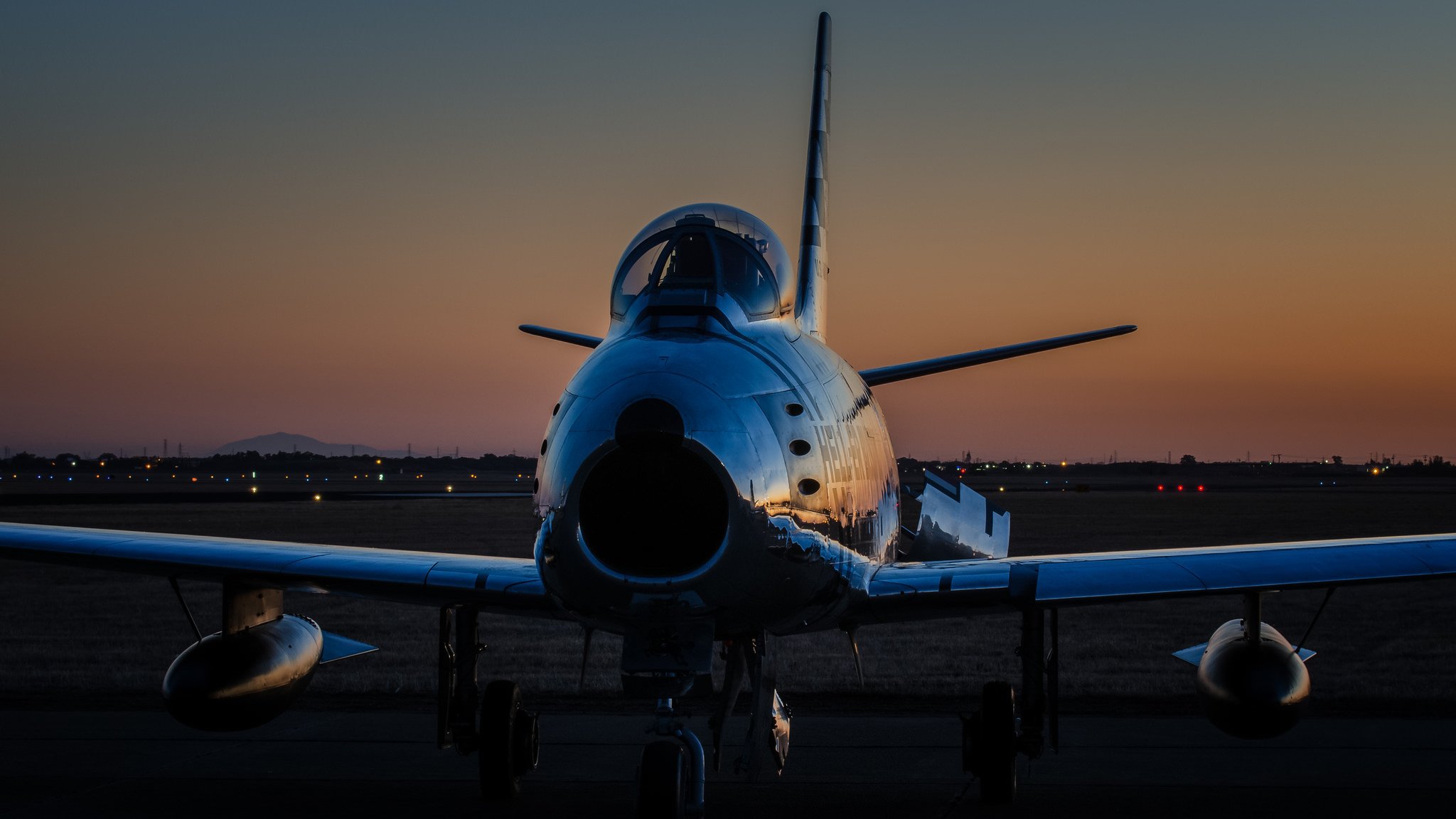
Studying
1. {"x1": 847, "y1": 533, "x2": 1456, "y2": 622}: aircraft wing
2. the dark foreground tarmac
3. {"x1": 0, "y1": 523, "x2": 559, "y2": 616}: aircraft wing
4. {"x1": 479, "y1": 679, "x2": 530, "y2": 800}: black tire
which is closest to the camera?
{"x1": 847, "y1": 533, "x2": 1456, "y2": 622}: aircraft wing

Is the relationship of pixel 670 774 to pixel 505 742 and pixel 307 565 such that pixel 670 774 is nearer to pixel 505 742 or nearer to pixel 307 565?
pixel 505 742

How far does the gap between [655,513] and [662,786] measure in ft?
4.72

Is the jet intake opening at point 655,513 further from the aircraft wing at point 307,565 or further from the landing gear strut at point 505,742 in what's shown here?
the landing gear strut at point 505,742

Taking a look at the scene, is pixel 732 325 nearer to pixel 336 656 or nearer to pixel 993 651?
pixel 336 656

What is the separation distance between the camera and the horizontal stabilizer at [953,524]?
12.1 metres

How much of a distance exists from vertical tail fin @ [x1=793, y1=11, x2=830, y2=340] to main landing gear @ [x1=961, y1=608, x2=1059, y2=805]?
4.48 m

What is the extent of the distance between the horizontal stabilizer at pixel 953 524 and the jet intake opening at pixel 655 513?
550cm

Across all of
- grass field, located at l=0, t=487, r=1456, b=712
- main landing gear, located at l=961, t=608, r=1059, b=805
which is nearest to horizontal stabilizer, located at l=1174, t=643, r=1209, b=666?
grass field, located at l=0, t=487, r=1456, b=712

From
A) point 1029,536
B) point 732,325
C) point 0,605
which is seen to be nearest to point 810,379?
point 732,325

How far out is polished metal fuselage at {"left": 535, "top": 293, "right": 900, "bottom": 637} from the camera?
261 inches

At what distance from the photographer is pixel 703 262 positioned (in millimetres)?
8477

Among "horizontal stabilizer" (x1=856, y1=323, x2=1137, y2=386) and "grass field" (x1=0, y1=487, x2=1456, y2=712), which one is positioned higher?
"horizontal stabilizer" (x1=856, y1=323, x2=1137, y2=386)

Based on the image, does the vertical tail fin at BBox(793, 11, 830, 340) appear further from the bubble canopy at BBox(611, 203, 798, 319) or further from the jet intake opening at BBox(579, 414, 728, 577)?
the jet intake opening at BBox(579, 414, 728, 577)

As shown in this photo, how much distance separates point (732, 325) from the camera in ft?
26.5
